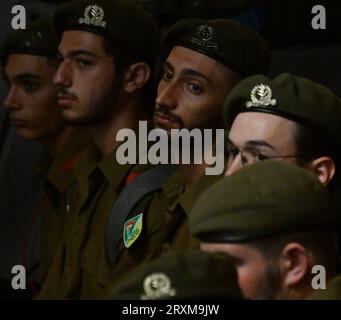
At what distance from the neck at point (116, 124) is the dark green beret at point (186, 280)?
141cm

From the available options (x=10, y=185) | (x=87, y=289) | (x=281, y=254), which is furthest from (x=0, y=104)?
(x=281, y=254)

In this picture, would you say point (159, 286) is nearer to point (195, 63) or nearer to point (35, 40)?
point (195, 63)

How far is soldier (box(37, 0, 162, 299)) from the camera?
10.8 ft

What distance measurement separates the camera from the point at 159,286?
1.90 metres

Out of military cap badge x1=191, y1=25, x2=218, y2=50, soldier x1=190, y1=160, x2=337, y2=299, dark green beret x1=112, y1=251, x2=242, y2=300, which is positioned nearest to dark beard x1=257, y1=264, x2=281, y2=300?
soldier x1=190, y1=160, x2=337, y2=299

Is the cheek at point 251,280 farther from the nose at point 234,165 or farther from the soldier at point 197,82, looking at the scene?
the soldier at point 197,82

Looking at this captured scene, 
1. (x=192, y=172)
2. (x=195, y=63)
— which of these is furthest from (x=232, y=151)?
(x=195, y=63)

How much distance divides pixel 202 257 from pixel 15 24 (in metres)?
2.15

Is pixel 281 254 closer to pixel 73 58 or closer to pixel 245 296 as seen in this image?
pixel 245 296

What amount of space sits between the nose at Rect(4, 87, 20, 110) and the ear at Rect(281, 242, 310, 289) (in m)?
1.76

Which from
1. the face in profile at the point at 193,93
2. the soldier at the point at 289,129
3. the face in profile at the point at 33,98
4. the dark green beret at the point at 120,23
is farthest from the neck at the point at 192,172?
the face in profile at the point at 33,98

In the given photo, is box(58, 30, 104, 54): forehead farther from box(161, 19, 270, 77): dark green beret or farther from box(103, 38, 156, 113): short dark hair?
box(161, 19, 270, 77): dark green beret

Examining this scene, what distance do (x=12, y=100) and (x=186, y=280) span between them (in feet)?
6.63

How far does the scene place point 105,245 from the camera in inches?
123
